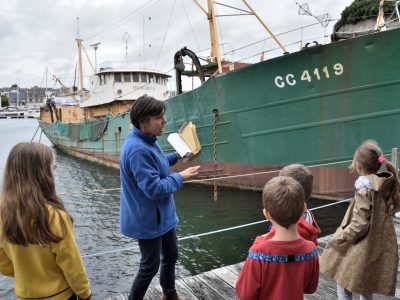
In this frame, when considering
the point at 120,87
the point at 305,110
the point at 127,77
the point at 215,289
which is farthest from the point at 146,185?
the point at 127,77

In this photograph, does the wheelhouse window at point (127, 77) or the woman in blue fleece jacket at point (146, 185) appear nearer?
the woman in blue fleece jacket at point (146, 185)

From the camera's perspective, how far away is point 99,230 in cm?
751

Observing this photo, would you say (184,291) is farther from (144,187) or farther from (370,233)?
(370,233)

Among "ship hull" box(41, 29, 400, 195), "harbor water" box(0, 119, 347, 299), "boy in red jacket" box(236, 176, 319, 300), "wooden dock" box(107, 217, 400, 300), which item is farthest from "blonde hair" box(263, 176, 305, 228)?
"ship hull" box(41, 29, 400, 195)

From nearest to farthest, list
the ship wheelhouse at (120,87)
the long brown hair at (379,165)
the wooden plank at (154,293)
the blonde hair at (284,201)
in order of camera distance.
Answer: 1. the blonde hair at (284,201)
2. the long brown hair at (379,165)
3. the wooden plank at (154,293)
4. the ship wheelhouse at (120,87)

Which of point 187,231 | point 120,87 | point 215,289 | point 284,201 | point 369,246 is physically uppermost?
point 120,87

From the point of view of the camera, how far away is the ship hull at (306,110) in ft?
22.8

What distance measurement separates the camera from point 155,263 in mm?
2625

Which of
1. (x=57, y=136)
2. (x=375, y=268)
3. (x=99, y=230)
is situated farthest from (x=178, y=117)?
(x=57, y=136)

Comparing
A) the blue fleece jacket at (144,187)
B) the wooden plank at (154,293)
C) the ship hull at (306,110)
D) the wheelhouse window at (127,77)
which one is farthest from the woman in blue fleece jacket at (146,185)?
the wheelhouse window at (127,77)

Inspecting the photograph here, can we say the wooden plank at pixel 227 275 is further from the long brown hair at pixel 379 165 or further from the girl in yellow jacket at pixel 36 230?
the girl in yellow jacket at pixel 36 230

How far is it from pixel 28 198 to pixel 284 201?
3.77ft

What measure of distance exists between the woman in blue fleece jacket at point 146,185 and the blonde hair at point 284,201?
0.93 m

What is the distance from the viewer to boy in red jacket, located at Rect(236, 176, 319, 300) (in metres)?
1.63
